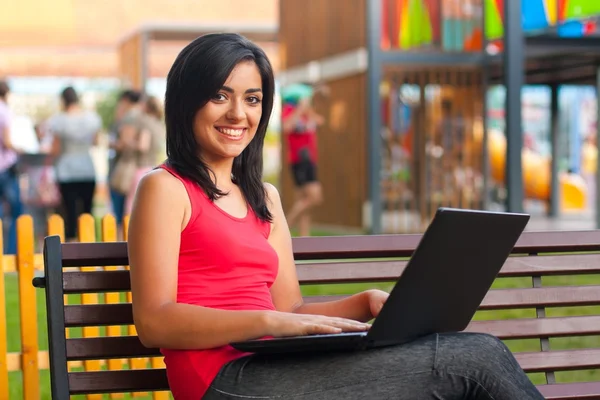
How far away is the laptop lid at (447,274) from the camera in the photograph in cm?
249

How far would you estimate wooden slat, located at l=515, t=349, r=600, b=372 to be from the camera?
11.5 feet

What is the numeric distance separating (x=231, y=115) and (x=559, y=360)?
54.0 inches

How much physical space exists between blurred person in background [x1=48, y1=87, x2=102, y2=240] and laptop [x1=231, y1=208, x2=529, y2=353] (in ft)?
27.8

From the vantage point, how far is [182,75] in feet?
9.40

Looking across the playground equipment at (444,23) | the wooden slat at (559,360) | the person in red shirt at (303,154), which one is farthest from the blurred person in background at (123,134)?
the wooden slat at (559,360)

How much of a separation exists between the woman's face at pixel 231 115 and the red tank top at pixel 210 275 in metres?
0.13

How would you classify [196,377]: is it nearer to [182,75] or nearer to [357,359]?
[357,359]

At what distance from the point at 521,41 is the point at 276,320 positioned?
35.2 ft

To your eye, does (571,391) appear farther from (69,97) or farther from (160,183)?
(69,97)

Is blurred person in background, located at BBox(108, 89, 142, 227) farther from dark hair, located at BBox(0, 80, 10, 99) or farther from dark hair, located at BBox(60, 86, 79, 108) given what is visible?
dark hair, located at BBox(0, 80, 10, 99)

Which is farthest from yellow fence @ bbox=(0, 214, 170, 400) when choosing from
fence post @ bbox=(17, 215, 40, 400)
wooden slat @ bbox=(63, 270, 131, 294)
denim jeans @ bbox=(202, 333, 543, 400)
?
denim jeans @ bbox=(202, 333, 543, 400)

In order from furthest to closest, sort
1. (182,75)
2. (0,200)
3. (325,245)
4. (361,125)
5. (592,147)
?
(592,147) < (361,125) < (0,200) < (325,245) < (182,75)

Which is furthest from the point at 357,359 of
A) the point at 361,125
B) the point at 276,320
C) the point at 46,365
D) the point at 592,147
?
the point at 592,147

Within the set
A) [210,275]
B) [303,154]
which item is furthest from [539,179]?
[210,275]
